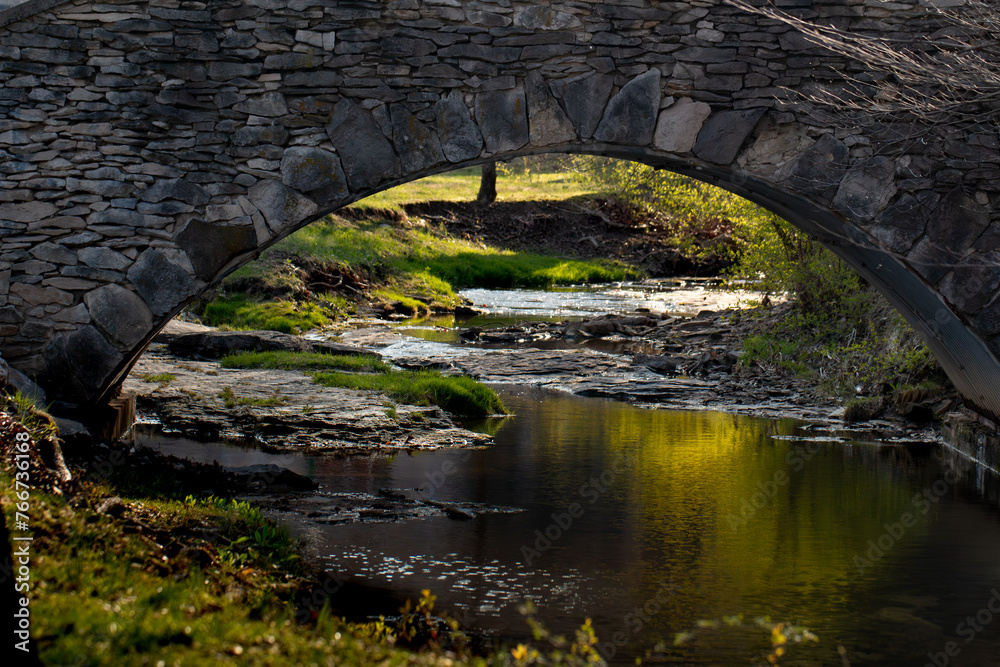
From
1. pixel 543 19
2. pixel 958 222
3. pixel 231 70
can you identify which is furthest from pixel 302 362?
pixel 958 222

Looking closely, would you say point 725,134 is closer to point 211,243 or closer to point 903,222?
point 903,222

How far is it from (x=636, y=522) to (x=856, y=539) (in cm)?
139

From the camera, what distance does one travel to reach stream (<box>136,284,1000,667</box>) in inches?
170

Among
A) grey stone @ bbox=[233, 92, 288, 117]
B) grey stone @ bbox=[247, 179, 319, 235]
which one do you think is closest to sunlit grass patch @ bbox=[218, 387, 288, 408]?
grey stone @ bbox=[247, 179, 319, 235]

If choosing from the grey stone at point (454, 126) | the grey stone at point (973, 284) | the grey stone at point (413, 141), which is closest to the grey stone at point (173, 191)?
the grey stone at point (413, 141)

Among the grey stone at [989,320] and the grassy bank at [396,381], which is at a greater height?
the grey stone at [989,320]

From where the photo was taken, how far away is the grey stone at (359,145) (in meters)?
6.35

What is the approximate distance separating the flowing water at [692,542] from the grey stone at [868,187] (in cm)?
210

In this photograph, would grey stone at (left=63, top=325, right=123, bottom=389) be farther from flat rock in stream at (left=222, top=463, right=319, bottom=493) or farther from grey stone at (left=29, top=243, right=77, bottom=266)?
flat rock in stream at (left=222, top=463, right=319, bottom=493)

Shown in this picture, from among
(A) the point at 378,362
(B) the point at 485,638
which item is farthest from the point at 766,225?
(B) the point at 485,638

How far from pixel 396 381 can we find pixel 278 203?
3.28 metres

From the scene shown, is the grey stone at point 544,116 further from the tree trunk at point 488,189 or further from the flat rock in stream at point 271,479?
the tree trunk at point 488,189

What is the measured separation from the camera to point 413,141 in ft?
20.9

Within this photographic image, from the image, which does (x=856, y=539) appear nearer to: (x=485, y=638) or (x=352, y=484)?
(x=485, y=638)
